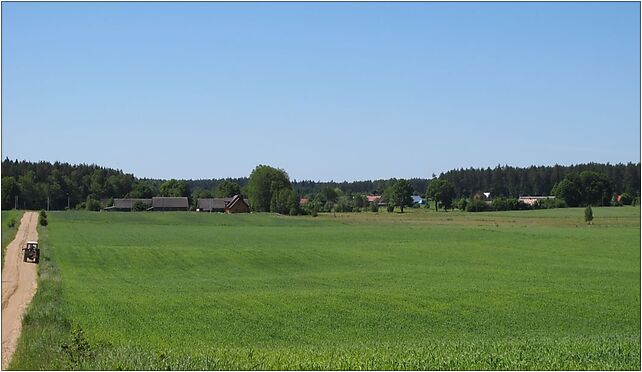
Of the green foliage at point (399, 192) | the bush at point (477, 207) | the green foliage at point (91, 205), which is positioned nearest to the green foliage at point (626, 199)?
the bush at point (477, 207)

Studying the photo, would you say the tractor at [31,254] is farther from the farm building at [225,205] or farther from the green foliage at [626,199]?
the green foliage at [626,199]

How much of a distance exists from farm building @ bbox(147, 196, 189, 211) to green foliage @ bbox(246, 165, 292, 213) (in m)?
17.1

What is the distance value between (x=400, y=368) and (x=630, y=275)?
31.5 meters

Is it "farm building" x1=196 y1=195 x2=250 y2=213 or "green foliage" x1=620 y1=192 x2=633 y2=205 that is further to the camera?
"farm building" x1=196 y1=195 x2=250 y2=213

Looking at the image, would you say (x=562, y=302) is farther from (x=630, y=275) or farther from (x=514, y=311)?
(x=630, y=275)

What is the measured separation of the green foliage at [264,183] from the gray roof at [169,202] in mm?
17223

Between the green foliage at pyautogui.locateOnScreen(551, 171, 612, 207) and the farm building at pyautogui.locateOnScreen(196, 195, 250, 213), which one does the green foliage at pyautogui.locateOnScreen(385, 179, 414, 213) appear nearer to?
the farm building at pyautogui.locateOnScreen(196, 195, 250, 213)

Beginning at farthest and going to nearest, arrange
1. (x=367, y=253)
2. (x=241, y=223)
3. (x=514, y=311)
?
(x=241, y=223)
(x=367, y=253)
(x=514, y=311)

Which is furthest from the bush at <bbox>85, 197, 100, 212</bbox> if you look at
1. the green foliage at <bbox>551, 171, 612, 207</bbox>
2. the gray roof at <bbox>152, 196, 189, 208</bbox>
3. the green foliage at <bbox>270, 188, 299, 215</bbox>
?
the green foliage at <bbox>551, 171, 612, 207</bbox>

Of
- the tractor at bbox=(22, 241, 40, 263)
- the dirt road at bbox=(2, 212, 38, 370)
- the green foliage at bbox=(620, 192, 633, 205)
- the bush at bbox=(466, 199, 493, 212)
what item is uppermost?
the green foliage at bbox=(620, 192, 633, 205)

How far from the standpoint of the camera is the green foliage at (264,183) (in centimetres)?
17062

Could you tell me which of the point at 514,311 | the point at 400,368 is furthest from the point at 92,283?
the point at 400,368

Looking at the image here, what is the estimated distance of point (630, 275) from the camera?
146 feet

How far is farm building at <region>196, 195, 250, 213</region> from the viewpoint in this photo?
16588 centimetres
